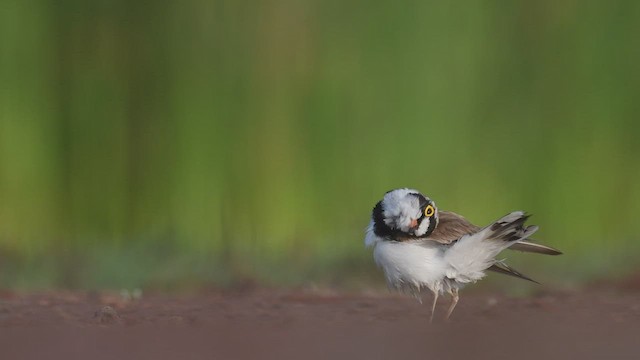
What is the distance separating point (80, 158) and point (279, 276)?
0.99 metres

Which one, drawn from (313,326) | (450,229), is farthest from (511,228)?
(313,326)

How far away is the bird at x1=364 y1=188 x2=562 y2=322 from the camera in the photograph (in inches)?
168

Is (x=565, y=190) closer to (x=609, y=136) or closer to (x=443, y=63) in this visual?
(x=609, y=136)

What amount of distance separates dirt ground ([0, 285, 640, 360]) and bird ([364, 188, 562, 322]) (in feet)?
0.41

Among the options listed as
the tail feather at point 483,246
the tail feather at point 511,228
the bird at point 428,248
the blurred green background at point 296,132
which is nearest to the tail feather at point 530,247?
the bird at point 428,248

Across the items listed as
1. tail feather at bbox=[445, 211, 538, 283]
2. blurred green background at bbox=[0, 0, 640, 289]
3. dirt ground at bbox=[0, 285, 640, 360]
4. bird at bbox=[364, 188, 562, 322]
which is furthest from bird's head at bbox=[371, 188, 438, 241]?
blurred green background at bbox=[0, 0, 640, 289]

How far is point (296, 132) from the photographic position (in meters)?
5.38

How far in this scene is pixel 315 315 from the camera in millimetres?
4270

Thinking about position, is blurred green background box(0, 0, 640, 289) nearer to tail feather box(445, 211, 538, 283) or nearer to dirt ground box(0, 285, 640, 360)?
dirt ground box(0, 285, 640, 360)

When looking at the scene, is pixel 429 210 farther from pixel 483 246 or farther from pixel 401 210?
pixel 483 246

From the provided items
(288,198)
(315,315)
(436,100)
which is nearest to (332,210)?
(288,198)

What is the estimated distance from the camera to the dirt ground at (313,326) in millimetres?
3570

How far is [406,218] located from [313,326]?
0.54 metres

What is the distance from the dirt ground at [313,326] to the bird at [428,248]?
0.12 meters
